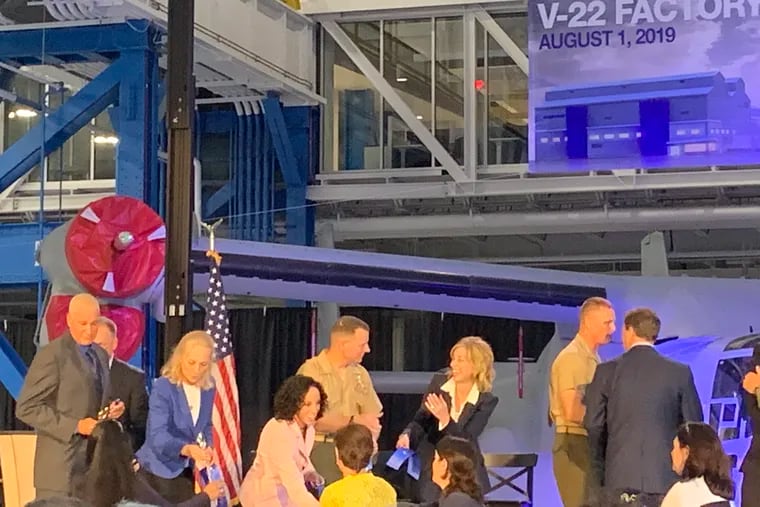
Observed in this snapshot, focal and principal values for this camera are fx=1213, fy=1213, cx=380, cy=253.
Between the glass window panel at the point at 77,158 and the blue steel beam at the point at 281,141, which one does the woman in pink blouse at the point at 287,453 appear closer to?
the blue steel beam at the point at 281,141

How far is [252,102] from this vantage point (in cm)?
1245

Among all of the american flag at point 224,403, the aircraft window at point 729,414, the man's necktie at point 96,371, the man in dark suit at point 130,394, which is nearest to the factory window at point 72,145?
the american flag at point 224,403

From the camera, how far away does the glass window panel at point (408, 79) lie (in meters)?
12.8

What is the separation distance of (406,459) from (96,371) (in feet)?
4.74

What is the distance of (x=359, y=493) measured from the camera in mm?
4145

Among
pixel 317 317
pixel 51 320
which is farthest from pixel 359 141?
pixel 51 320

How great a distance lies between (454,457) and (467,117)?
8435mm

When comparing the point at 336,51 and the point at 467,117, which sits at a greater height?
the point at 336,51

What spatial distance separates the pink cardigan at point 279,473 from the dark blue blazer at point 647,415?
4.45 feet

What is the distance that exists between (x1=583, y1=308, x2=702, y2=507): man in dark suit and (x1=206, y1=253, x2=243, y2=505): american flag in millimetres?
1979

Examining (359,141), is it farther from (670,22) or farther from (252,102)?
(670,22)

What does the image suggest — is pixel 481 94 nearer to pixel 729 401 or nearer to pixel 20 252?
pixel 729 401

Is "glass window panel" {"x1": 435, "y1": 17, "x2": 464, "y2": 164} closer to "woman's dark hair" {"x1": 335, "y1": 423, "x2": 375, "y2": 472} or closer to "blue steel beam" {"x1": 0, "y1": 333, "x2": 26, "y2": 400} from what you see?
"blue steel beam" {"x1": 0, "y1": 333, "x2": 26, "y2": 400}

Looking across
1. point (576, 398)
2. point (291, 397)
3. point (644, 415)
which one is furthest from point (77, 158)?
point (644, 415)
